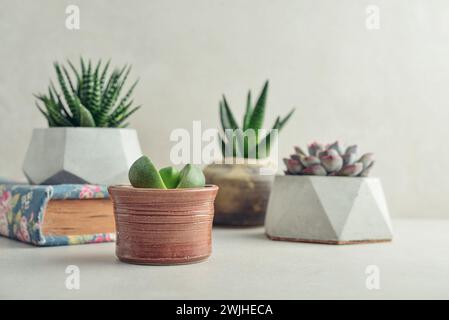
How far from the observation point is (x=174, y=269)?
820 millimetres

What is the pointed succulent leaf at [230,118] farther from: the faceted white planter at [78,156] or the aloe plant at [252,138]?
the faceted white planter at [78,156]

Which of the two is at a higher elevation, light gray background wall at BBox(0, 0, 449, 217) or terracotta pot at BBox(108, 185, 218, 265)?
light gray background wall at BBox(0, 0, 449, 217)

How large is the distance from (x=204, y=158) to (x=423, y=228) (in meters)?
0.56

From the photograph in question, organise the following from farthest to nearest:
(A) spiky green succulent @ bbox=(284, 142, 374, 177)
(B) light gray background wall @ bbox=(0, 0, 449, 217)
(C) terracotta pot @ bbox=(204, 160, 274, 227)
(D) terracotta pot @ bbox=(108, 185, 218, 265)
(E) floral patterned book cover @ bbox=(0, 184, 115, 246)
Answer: (B) light gray background wall @ bbox=(0, 0, 449, 217) < (C) terracotta pot @ bbox=(204, 160, 274, 227) < (A) spiky green succulent @ bbox=(284, 142, 374, 177) < (E) floral patterned book cover @ bbox=(0, 184, 115, 246) < (D) terracotta pot @ bbox=(108, 185, 218, 265)

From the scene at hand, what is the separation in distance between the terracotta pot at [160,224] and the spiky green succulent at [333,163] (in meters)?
0.32

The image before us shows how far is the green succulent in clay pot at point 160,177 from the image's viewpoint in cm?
85

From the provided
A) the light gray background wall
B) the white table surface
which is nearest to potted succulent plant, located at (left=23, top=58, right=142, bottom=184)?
the white table surface

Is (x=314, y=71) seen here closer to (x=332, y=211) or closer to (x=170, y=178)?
(x=332, y=211)

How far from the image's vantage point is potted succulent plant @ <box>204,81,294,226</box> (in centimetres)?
133

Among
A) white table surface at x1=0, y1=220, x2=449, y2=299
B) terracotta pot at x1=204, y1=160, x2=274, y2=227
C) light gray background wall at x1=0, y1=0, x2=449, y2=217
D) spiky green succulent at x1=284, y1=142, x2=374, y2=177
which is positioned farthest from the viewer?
light gray background wall at x1=0, y1=0, x2=449, y2=217

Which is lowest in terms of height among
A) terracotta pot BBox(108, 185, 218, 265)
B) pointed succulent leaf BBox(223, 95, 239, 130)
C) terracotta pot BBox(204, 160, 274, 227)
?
terracotta pot BBox(204, 160, 274, 227)

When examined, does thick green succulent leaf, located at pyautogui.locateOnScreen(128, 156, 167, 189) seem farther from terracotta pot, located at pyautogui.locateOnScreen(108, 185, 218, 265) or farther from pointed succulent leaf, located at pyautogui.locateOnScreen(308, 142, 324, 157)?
pointed succulent leaf, located at pyautogui.locateOnScreen(308, 142, 324, 157)

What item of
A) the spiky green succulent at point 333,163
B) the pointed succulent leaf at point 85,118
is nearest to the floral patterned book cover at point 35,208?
the pointed succulent leaf at point 85,118
